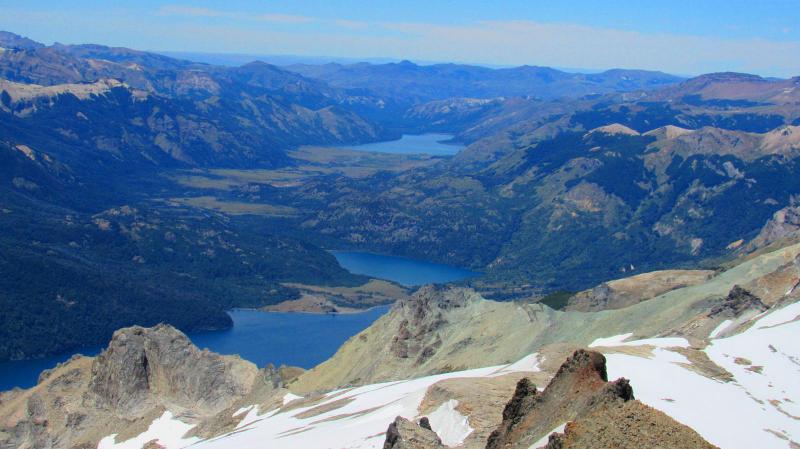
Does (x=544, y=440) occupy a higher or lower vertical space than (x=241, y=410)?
higher

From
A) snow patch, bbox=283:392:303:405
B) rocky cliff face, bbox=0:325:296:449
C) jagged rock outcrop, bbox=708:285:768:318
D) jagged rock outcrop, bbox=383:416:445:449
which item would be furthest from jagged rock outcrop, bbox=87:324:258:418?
jagged rock outcrop, bbox=383:416:445:449

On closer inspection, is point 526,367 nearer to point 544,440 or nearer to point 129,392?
point 544,440

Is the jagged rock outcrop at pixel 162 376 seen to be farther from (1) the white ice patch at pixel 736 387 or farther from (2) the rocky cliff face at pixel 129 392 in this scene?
(1) the white ice patch at pixel 736 387

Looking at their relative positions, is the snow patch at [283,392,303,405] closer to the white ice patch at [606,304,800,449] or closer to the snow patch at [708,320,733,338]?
the white ice patch at [606,304,800,449]

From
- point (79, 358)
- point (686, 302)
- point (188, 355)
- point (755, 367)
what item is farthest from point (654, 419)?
point (79, 358)

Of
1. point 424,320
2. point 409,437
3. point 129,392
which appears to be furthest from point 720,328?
point 129,392

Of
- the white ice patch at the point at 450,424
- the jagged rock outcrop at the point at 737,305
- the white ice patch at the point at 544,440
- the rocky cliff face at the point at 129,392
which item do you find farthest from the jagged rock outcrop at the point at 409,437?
the rocky cliff face at the point at 129,392

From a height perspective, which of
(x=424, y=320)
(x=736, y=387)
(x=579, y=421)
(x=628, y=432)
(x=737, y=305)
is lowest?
(x=424, y=320)
